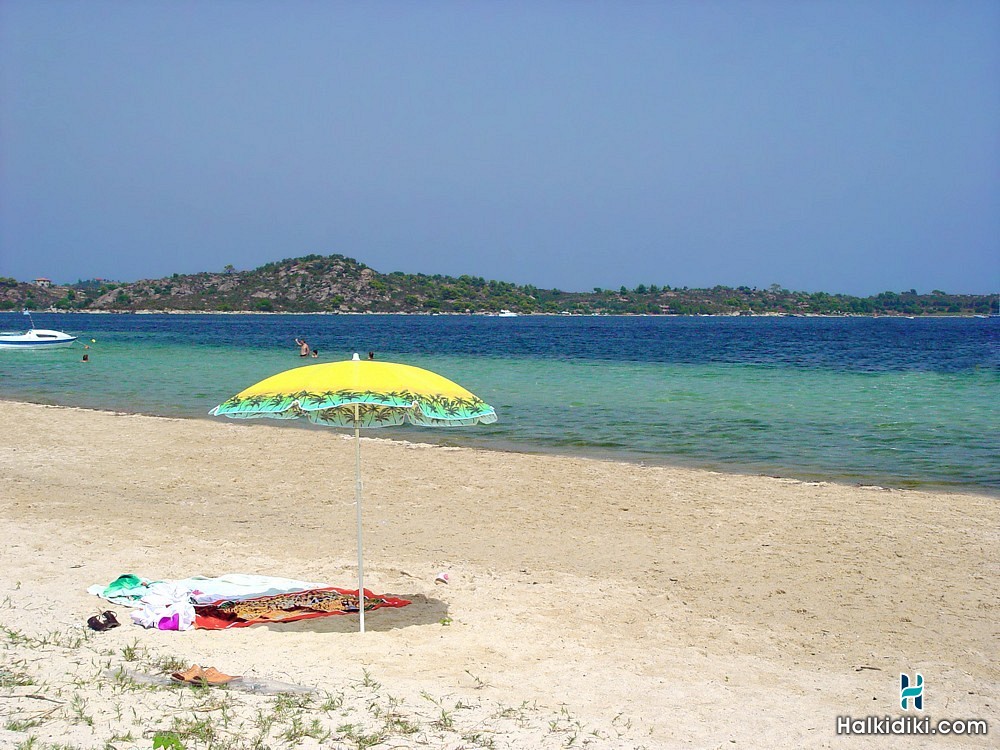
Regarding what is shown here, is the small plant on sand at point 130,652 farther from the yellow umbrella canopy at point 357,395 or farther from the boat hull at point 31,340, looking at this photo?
the boat hull at point 31,340

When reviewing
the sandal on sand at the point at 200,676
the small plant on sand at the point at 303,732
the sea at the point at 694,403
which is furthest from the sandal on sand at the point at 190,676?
the sea at the point at 694,403

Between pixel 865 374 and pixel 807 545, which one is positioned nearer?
pixel 807 545

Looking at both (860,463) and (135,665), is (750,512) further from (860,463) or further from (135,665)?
(135,665)

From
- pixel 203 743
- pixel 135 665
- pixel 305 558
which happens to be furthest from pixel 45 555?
pixel 203 743

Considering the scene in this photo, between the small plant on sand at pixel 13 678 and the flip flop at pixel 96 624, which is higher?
the small plant on sand at pixel 13 678

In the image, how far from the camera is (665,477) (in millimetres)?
A: 13289

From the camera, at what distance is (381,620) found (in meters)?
7.02

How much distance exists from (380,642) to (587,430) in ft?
41.6

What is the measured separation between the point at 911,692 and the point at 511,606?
3.01m

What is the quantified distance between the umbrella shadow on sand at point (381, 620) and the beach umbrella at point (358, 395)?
237 mm

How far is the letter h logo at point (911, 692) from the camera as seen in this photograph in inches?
217

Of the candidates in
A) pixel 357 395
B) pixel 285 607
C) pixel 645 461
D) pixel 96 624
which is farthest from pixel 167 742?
pixel 645 461

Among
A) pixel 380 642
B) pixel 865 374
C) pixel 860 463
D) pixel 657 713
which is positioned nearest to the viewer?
pixel 657 713

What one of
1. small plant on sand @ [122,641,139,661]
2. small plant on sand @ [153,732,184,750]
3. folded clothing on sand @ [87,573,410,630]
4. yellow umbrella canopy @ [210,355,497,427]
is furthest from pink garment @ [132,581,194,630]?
small plant on sand @ [153,732,184,750]
